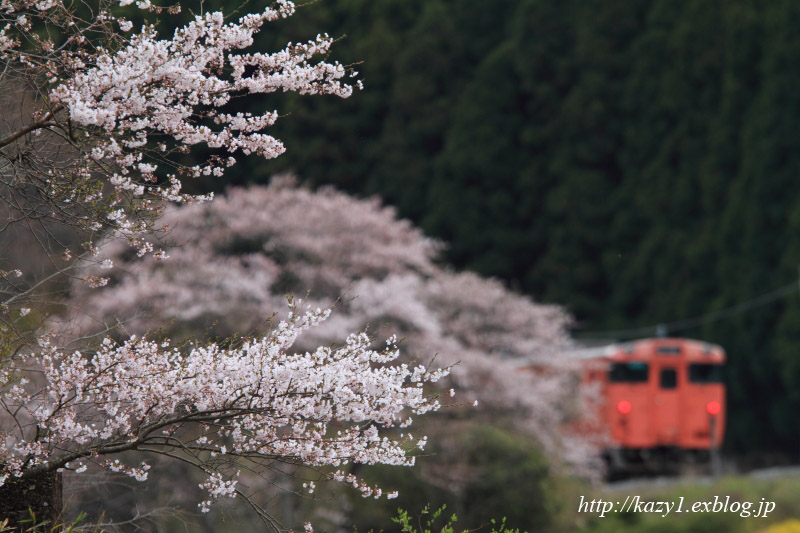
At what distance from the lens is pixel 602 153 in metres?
26.3

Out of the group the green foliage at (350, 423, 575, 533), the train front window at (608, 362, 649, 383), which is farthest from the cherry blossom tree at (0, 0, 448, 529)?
the train front window at (608, 362, 649, 383)

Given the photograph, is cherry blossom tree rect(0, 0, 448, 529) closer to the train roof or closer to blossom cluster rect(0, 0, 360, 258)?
blossom cluster rect(0, 0, 360, 258)

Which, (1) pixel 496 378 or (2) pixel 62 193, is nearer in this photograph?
(2) pixel 62 193

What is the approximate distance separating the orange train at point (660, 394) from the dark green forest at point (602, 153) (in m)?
1.89

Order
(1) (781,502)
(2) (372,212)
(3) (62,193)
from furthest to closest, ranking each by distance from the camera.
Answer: (2) (372,212), (1) (781,502), (3) (62,193)

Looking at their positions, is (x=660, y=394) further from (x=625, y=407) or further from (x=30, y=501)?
(x=30, y=501)

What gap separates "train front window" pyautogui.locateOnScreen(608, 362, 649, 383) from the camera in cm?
2002

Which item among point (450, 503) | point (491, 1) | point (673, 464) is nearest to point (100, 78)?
point (450, 503)

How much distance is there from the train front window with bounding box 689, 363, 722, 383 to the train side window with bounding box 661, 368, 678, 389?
11.7 inches

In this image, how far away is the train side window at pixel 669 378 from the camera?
65.3 ft

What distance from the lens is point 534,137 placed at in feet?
88.9

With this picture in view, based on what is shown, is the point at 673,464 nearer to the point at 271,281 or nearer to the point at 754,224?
the point at 754,224

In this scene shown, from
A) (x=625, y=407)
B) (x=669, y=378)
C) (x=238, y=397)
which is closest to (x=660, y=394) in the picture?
(x=669, y=378)

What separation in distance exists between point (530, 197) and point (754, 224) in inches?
243
